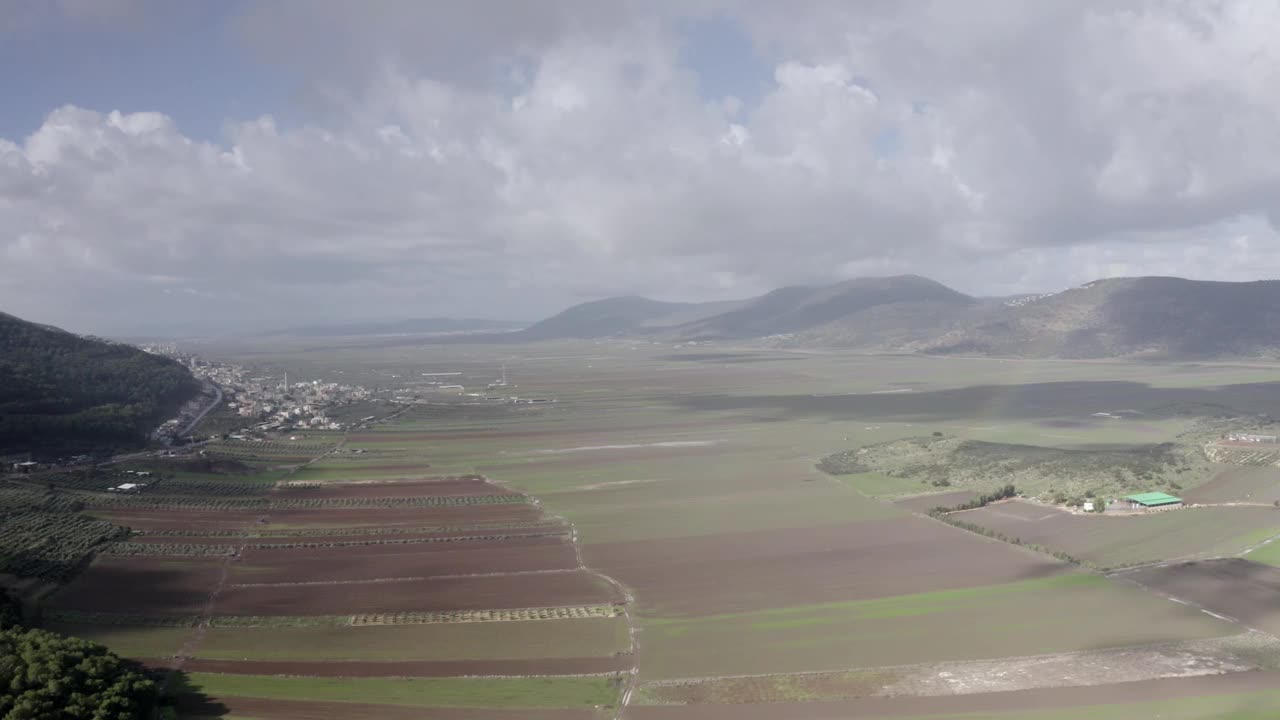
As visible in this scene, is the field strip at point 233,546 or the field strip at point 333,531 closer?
the field strip at point 233,546

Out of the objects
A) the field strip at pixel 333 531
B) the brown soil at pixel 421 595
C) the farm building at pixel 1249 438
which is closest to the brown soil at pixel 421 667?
the brown soil at pixel 421 595

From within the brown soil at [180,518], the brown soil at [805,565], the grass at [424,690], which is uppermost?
the brown soil at [180,518]

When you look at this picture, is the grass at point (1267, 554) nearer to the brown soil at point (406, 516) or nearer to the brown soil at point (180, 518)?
the brown soil at point (406, 516)

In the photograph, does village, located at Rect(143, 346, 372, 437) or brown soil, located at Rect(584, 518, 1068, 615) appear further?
village, located at Rect(143, 346, 372, 437)

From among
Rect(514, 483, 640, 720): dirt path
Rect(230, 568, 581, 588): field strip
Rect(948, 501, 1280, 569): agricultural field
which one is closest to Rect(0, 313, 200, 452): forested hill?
Rect(230, 568, 581, 588): field strip

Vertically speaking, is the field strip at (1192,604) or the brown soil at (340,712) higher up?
the field strip at (1192,604)

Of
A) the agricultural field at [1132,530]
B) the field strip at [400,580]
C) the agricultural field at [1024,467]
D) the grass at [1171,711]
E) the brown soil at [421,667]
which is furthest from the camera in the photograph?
the agricultural field at [1024,467]

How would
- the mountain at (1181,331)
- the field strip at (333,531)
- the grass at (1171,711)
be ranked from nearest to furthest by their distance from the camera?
the grass at (1171,711) → the field strip at (333,531) → the mountain at (1181,331)

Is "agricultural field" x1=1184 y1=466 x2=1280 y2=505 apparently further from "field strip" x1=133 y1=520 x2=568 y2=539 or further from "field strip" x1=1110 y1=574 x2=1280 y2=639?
"field strip" x1=133 y1=520 x2=568 y2=539
